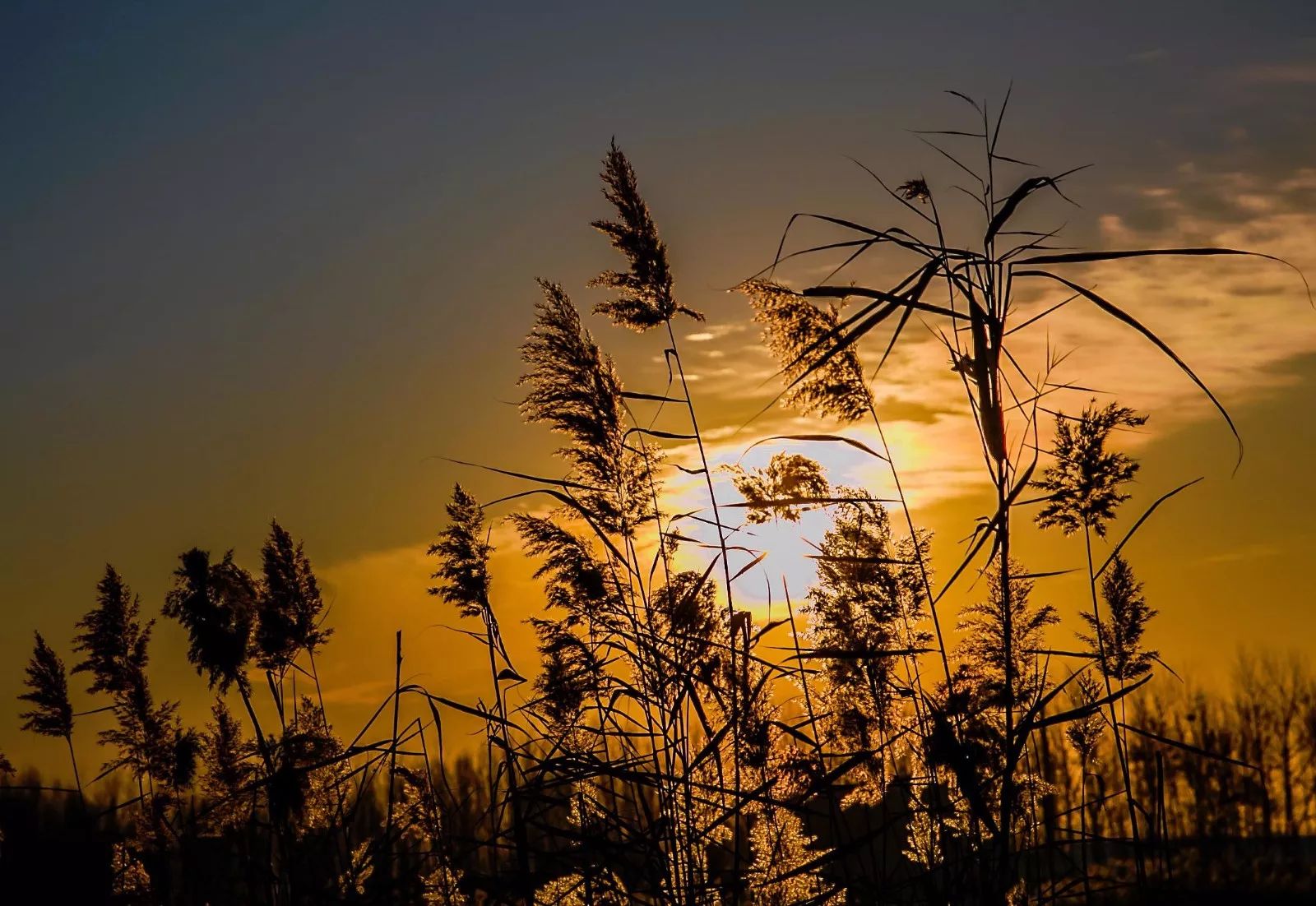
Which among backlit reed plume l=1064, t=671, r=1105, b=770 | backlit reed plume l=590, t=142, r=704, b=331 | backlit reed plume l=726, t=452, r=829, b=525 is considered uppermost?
backlit reed plume l=590, t=142, r=704, b=331

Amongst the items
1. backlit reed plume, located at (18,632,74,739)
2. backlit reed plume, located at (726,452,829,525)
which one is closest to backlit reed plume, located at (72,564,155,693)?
backlit reed plume, located at (18,632,74,739)

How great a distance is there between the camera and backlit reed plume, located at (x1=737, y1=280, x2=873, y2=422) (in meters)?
3.92

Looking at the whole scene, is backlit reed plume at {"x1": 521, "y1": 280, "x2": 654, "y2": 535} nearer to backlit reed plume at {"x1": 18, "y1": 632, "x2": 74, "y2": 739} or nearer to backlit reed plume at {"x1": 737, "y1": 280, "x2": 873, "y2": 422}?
backlit reed plume at {"x1": 737, "y1": 280, "x2": 873, "y2": 422}

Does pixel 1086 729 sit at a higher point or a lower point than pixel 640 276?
lower

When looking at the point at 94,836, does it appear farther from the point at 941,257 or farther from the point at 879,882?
the point at 941,257

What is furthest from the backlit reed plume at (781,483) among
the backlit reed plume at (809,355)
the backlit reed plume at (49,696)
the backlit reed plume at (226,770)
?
the backlit reed plume at (49,696)

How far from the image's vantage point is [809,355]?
3.82m

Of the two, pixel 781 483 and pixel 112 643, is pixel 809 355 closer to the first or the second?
pixel 781 483

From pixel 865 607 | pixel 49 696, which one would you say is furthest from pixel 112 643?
pixel 865 607

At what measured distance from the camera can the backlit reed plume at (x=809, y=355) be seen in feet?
12.9

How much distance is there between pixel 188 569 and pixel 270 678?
36.4 inches

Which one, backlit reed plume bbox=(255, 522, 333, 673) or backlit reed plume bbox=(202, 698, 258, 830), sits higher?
backlit reed plume bbox=(255, 522, 333, 673)

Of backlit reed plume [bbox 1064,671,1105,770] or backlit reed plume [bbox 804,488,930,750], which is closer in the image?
backlit reed plume [bbox 804,488,930,750]

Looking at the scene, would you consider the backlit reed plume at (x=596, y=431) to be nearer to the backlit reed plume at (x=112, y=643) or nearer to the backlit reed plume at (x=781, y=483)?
the backlit reed plume at (x=781, y=483)
